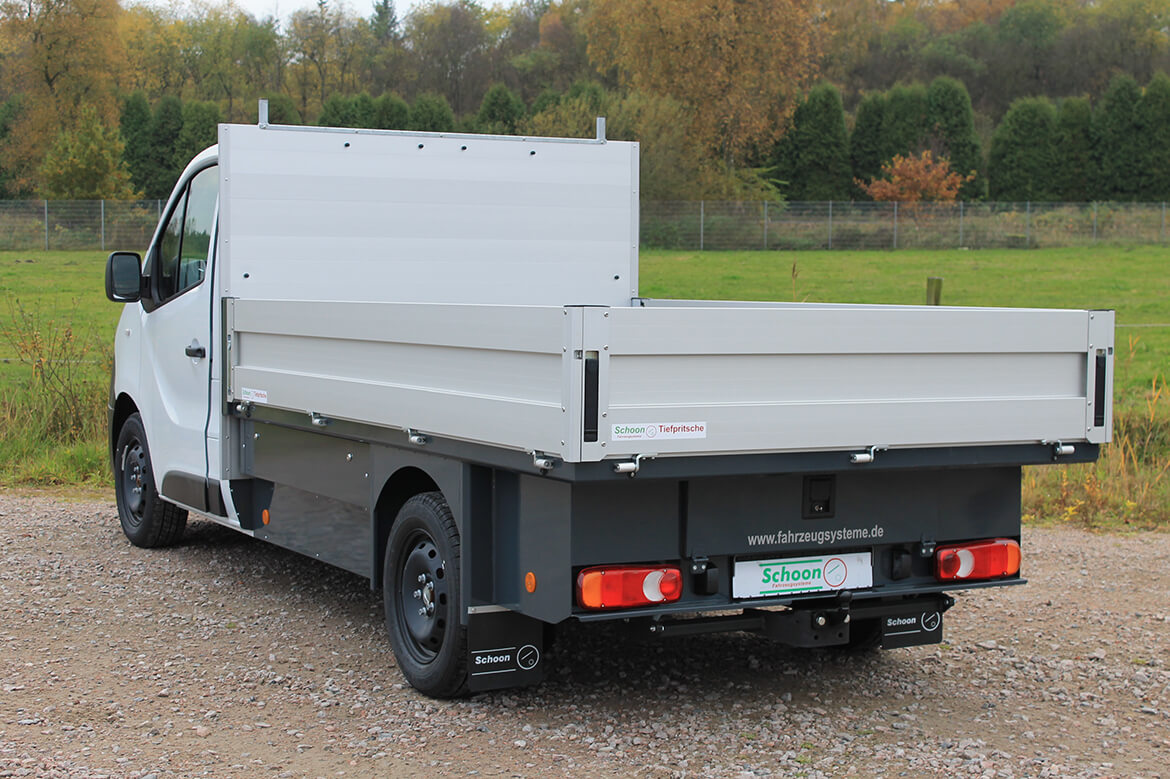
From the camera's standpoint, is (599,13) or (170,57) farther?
(170,57)

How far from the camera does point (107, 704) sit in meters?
5.14

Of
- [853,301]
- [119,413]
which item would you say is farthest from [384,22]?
[119,413]

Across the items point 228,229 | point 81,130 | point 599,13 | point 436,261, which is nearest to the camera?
point 228,229

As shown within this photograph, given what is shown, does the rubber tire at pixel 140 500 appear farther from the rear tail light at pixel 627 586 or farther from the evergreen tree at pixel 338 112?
the evergreen tree at pixel 338 112

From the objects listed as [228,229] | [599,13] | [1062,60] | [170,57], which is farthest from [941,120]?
[228,229]

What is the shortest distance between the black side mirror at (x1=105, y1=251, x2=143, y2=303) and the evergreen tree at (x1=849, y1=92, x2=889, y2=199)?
162 feet

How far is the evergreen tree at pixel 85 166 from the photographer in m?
43.4

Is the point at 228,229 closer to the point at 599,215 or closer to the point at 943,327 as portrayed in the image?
the point at 599,215

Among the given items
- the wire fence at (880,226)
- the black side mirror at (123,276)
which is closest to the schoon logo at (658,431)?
the black side mirror at (123,276)

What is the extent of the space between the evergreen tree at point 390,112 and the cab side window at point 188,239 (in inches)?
1834

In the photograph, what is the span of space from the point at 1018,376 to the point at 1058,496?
524cm

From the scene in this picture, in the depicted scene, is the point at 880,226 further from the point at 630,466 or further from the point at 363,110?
the point at 630,466

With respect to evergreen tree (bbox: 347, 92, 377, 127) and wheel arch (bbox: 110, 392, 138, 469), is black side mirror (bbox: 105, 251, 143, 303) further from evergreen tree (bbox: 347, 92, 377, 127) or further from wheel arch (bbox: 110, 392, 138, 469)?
evergreen tree (bbox: 347, 92, 377, 127)

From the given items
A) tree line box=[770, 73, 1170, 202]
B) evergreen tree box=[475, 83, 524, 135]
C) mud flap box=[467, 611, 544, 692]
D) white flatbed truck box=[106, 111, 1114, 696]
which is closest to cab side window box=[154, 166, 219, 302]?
white flatbed truck box=[106, 111, 1114, 696]
